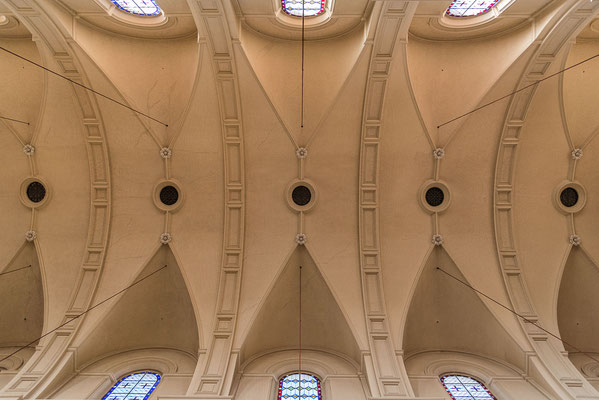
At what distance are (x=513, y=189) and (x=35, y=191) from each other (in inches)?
580

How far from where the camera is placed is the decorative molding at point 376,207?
1009cm

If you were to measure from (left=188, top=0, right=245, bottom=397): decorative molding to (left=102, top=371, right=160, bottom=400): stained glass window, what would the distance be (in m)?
1.71

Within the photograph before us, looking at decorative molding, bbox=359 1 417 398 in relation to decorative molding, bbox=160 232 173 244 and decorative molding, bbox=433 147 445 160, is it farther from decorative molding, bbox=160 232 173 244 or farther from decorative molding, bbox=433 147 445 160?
decorative molding, bbox=160 232 173 244

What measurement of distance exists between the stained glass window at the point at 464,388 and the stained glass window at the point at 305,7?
10823 mm

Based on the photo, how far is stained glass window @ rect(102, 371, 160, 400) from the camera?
10828 mm

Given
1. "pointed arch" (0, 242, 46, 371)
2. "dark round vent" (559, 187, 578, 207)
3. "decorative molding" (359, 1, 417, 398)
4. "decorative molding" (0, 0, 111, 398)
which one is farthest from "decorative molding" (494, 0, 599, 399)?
"pointed arch" (0, 242, 46, 371)

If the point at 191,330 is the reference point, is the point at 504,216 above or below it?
above

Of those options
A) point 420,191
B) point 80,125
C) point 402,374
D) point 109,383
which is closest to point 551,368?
point 402,374

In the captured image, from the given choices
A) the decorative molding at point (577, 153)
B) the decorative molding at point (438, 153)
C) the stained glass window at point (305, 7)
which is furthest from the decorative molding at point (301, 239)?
the decorative molding at point (577, 153)

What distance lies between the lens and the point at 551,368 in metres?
10.6

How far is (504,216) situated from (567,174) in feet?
7.43

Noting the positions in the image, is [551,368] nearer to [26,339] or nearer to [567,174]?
[567,174]

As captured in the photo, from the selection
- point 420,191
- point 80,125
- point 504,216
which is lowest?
point 504,216

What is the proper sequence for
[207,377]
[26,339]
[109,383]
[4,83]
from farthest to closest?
1. [26,339]
2. [4,83]
3. [109,383]
4. [207,377]
